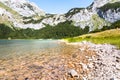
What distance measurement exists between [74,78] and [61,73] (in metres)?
2.56

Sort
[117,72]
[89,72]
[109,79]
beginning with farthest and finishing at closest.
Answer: [89,72] < [117,72] < [109,79]

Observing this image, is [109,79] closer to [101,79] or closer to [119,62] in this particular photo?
[101,79]

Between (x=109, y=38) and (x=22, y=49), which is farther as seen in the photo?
(x=109, y=38)

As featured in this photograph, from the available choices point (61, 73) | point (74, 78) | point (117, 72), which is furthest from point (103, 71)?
point (61, 73)

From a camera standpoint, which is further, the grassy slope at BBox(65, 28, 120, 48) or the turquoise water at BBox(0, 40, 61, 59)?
the grassy slope at BBox(65, 28, 120, 48)

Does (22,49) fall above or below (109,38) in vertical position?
below

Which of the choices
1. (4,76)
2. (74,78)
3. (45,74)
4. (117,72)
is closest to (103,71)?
(117,72)

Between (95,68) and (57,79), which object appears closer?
(57,79)

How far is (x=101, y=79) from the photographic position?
18.0 metres

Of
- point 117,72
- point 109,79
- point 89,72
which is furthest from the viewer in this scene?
point 89,72

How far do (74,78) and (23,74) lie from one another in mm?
5825

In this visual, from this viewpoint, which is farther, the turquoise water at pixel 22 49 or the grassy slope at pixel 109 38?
the grassy slope at pixel 109 38

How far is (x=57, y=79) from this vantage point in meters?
19.9

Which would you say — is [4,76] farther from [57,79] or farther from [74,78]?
[74,78]
